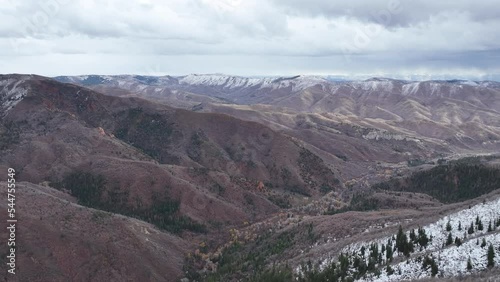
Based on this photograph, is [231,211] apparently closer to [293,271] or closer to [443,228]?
[293,271]

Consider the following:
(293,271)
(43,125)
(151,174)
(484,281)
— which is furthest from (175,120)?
(484,281)

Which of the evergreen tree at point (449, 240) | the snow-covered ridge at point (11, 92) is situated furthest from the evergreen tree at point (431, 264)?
the snow-covered ridge at point (11, 92)

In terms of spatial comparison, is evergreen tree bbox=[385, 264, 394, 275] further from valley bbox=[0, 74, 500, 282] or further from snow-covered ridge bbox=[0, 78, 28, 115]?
snow-covered ridge bbox=[0, 78, 28, 115]

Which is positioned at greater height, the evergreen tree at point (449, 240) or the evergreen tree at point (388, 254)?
the evergreen tree at point (449, 240)

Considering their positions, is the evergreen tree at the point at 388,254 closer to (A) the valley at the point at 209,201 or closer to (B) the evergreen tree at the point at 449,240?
(A) the valley at the point at 209,201

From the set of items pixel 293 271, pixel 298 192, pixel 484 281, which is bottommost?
pixel 298 192

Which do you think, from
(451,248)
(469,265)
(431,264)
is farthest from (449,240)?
(469,265)
